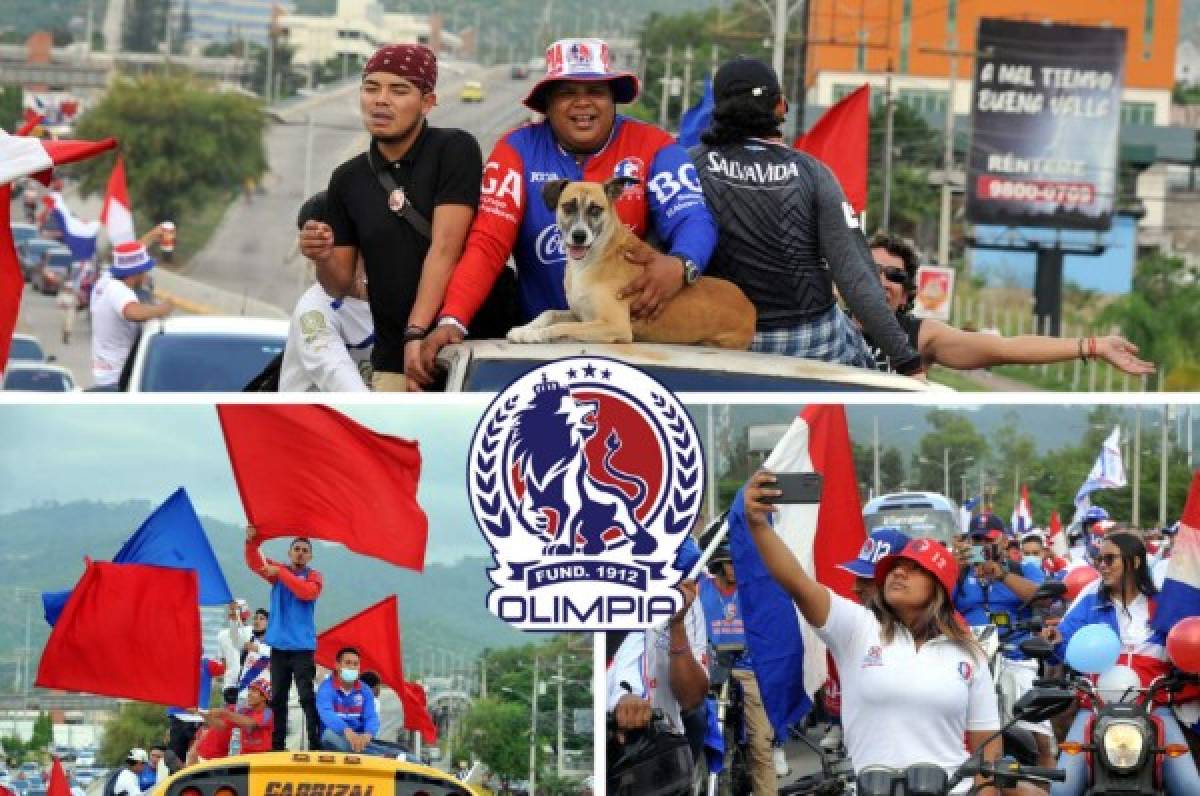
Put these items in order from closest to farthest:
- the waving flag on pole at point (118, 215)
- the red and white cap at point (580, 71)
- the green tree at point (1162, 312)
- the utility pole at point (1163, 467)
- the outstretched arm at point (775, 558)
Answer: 1. the outstretched arm at point (775, 558)
2. the utility pole at point (1163, 467)
3. the red and white cap at point (580, 71)
4. the waving flag on pole at point (118, 215)
5. the green tree at point (1162, 312)

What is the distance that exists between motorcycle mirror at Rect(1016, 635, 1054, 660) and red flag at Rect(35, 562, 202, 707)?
93.2 inches

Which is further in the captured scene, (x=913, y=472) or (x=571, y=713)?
(x=913, y=472)

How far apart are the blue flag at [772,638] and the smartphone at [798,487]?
179 mm

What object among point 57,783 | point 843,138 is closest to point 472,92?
point 843,138

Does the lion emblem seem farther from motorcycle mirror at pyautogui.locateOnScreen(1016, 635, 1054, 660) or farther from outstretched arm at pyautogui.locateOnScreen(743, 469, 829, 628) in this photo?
motorcycle mirror at pyautogui.locateOnScreen(1016, 635, 1054, 660)

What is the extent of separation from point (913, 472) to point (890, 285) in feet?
9.63

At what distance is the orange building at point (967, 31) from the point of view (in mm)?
113638

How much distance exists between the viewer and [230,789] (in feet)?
26.3

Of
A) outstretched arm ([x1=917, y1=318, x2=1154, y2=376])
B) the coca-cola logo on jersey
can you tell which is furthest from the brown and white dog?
outstretched arm ([x1=917, y1=318, x2=1154, y2=376])

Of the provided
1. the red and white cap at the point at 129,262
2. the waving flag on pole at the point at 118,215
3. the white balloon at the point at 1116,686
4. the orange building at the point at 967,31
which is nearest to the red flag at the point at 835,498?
the white balloon at the point at 1116,686

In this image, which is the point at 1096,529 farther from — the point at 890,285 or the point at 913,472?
the point at 890,285

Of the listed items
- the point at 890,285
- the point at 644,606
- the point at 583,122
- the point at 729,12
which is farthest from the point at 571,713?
the point at 729,12

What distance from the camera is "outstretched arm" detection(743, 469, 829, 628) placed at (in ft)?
28.3

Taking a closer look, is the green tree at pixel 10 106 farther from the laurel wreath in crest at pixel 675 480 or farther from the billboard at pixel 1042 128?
the laurel wreath in crest at pixel 675 480
